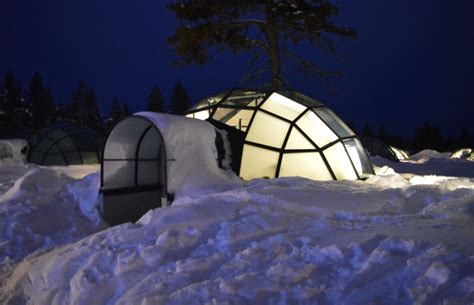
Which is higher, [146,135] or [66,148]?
[146,135]

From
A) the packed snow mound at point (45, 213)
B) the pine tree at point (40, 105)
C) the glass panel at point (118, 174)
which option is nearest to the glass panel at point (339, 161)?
the glass panel at point (118, 174)

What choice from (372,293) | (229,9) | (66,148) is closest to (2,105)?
(66,148)

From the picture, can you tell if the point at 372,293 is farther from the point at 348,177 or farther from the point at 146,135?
the point at 146,135

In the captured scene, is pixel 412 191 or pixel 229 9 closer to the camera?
pixel 412 191

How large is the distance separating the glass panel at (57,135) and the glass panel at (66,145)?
38 centimetres

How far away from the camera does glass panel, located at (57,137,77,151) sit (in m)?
21.1

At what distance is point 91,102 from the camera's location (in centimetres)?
6581

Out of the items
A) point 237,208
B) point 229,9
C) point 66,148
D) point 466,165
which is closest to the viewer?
point 237,208

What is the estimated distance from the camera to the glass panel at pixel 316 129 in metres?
9.23

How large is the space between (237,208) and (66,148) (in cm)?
1931

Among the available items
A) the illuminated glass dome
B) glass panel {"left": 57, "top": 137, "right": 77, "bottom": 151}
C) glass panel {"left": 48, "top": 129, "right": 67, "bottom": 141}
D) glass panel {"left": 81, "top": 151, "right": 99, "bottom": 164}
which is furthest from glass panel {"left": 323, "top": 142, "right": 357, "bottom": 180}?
glass panel {"left": 48, "top": 129, "right": 67, "bottom": 141}

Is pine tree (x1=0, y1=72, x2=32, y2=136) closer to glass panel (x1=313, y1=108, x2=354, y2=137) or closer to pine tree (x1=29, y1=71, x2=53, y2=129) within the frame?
pine tree (x1=29, y1=71, x2=53, y2=129)

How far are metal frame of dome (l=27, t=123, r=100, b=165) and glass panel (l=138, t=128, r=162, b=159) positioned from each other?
1366cm

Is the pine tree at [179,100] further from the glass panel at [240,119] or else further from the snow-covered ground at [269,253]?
the snow-covered ground at [269,253]
